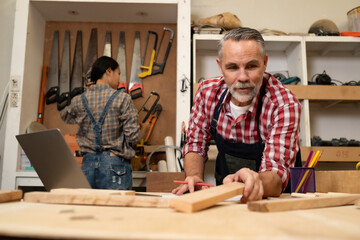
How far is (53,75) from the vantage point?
3047 mm

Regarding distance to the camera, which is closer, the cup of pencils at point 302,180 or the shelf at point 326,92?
the cup of pencils at point 302,180

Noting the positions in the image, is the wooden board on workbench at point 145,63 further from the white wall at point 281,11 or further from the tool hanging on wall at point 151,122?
the white wall at point 281,11

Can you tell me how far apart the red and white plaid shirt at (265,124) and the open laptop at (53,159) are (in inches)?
24.0

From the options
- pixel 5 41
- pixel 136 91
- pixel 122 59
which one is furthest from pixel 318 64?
pixel 5 41

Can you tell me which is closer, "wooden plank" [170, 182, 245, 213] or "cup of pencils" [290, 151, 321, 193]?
"wooden plank" [170, 182, 245, 213]

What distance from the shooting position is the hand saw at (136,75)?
9.83ft

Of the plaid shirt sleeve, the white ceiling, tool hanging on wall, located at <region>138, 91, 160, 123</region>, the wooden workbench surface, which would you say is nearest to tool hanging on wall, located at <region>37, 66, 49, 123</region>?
the white ceiling

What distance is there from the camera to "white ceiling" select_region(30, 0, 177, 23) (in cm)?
277

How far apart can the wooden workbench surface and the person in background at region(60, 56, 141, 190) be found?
1.57 meters

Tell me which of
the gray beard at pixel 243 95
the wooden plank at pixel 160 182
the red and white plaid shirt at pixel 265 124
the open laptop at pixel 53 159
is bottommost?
the wooden plank at pixel 160 182

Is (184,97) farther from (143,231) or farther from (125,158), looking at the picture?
(143,231)

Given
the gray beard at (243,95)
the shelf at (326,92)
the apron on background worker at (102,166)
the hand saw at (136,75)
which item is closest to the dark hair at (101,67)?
the apron on background worker at (102,166)

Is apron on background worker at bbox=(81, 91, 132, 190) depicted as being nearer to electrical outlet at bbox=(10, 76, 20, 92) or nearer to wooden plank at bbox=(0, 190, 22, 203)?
electrical outlet at bbox=(10, 76, 20, 92)

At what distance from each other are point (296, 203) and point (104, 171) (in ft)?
5.37
